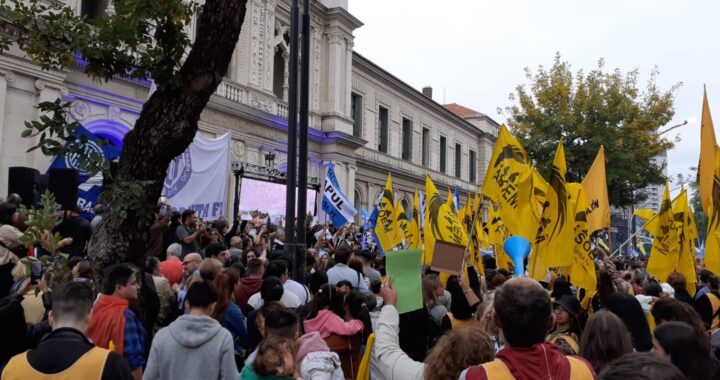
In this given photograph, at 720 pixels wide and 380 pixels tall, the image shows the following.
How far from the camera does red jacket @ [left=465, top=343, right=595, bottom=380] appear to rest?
2502 mm

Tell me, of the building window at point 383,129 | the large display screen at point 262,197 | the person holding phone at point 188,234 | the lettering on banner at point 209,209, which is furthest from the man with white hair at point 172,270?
the building window at point 383,129

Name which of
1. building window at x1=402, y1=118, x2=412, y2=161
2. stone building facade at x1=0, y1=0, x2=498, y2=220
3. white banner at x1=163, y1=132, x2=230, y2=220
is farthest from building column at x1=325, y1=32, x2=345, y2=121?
white banner at x1=163, y1=132, x2=230, y2=220

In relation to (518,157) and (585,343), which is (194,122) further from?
(518,157)

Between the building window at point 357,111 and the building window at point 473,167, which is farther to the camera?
the building window at point 473,167

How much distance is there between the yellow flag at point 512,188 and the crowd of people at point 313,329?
2.79 feet

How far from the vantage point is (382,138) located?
1362 inches

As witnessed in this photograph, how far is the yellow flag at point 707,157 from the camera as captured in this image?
8320mm

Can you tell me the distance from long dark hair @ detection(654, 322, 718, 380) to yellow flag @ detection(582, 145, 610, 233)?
6.15 m

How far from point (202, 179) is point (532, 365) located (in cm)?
987

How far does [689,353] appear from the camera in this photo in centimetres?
325

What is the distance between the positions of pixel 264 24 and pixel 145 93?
666 cm

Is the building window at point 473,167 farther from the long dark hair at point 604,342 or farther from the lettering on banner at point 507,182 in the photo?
the long dark hair at point 604,342

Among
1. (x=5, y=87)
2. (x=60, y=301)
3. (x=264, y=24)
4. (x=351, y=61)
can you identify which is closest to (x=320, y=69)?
(x=351, y=61)

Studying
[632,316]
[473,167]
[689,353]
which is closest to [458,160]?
[473,167]
